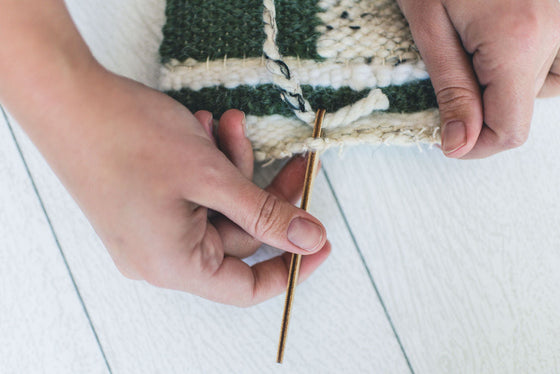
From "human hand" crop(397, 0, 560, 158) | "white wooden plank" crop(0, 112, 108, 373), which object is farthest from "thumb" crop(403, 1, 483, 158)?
"white wooden plank" crop(0, 112, 108, 373)

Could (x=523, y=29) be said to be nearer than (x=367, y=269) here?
Yes

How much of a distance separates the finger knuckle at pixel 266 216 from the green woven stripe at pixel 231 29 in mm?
206

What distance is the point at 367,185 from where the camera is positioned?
58 centimetres

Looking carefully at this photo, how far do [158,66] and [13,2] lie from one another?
196 mm

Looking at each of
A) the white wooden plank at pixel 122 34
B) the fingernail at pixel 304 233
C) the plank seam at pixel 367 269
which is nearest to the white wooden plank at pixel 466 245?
the plank seam at pixel 367 269

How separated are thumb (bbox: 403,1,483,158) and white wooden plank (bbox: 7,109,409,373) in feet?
0.58

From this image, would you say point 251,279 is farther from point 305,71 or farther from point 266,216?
point 305,71

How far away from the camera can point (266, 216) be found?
0.46m

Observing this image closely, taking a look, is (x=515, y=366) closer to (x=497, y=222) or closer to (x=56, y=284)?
(x=497, y=222)

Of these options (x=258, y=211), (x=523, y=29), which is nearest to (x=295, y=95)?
(x=258, y=211)

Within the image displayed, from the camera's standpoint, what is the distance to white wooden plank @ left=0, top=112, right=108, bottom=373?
0.57 metres

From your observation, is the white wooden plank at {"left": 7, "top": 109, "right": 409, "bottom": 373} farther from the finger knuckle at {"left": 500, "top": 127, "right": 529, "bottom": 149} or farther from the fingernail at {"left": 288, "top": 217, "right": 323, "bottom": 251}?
the finger knuckle at {"left": 500, "top": 127, "right": 529, "bottom": 149}

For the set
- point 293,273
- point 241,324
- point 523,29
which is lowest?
point 241,324

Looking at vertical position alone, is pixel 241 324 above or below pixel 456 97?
below
